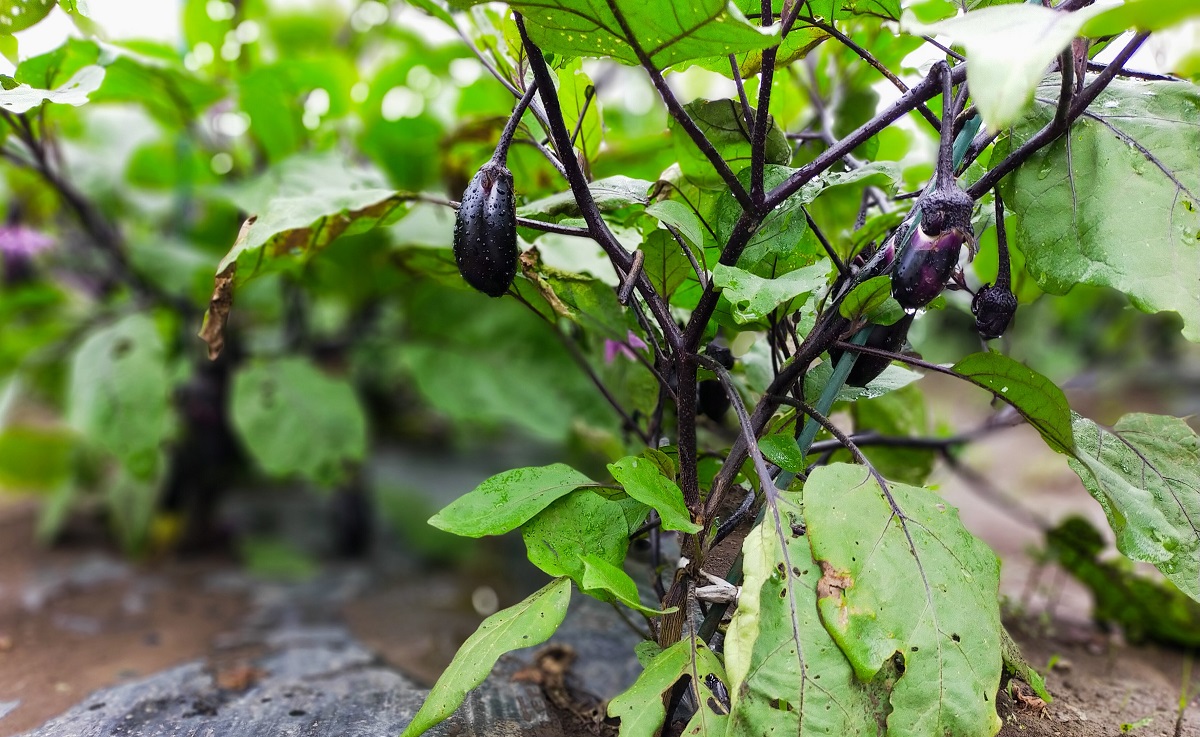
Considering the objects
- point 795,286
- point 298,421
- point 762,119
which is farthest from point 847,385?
point 298,421

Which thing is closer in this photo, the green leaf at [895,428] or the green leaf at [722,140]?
the green leaf at [722,140]

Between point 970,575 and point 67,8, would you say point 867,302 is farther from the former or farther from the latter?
point 67,8

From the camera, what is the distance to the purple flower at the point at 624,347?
96 cm

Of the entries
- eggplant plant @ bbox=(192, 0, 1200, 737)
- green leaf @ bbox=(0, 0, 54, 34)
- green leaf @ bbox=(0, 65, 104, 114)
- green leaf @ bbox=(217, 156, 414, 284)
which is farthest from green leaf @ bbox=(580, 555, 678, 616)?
green leaf @ bbox=(0, 0, 54, 34)

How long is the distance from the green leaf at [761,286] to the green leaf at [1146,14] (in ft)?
0.89

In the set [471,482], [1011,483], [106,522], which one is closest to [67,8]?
[106,522]

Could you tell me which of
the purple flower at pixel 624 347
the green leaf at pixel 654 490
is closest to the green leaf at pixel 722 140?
the purple flower at pixel 624 347

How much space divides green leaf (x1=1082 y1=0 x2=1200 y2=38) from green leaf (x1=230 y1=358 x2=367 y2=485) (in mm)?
1486

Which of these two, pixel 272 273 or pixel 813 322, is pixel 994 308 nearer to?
pixel 813 322

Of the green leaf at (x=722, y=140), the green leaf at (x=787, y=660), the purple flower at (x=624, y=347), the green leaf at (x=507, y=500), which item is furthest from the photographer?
the purple flower at (x=624, y=347)

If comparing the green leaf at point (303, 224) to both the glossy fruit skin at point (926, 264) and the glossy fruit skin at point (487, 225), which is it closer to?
the glossy fruit skin at point (487, 225)

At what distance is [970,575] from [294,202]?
883 mm

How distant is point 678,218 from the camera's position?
74cm

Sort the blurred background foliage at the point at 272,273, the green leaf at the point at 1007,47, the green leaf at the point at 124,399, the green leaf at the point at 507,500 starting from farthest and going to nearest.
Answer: the green leaf at the point at 124,399 → the blurred background foliage at the point at 272,273 → the green leaf at the point at 507,500 → the green leaf at the point at 1007,47
